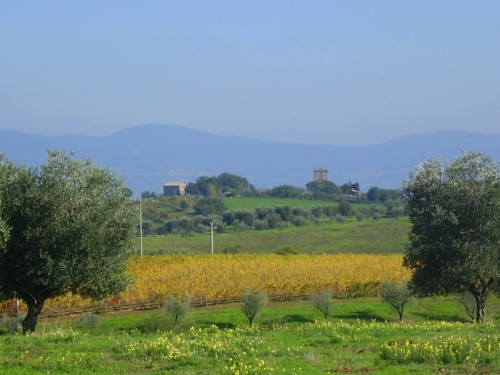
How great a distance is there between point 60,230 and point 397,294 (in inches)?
1146

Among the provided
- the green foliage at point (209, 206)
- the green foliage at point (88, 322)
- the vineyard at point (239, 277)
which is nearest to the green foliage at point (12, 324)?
the green foliage at point (88, 322)

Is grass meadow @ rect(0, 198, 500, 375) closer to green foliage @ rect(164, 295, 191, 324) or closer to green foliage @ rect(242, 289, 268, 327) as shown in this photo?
green foliage @ rect(164, 295, 191, 324)

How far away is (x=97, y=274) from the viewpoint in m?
32.2

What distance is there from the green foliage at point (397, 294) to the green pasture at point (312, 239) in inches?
2179

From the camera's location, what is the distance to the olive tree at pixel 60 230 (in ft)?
103

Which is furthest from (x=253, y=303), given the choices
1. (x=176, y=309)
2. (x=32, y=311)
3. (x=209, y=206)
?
(x=209, y=206)

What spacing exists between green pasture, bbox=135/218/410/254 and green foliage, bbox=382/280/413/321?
55.3m

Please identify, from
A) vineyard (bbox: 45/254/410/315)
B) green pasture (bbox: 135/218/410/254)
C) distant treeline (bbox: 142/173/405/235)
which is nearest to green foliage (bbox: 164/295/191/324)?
vineyard (bbox: 45/254/410/315)

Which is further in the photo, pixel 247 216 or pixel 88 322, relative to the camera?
pixel 247 216

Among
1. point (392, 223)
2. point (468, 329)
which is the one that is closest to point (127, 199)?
point (468, 329)

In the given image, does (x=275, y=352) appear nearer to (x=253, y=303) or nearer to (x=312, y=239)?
(x=253, y=303)

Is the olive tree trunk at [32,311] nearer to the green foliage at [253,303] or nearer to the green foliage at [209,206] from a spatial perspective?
the green foliage at [253,303]

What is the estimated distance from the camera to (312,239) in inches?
4943

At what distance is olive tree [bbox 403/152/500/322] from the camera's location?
134ft
